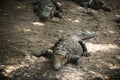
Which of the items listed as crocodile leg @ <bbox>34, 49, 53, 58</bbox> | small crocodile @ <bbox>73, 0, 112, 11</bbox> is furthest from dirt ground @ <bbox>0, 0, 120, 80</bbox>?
small crocodile @ <bbox>73, 0, 112, 11</bbox>

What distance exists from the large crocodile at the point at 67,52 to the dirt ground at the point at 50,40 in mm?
160

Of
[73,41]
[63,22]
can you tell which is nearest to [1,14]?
[63,22]

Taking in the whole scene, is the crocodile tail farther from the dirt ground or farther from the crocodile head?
the crocodile head

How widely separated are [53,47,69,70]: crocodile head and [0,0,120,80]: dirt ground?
14 cm

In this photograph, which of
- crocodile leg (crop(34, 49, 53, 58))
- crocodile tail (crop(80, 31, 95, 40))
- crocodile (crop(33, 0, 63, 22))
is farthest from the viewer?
crocodile (crop(33, 0, 63, 22))

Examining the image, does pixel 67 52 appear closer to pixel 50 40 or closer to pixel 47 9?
pixel 50 40

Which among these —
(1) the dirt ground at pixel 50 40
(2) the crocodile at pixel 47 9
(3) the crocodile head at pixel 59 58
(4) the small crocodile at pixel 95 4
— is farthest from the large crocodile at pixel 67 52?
(4) the small crocodile at pixel 95 4

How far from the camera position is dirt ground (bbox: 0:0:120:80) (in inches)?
211

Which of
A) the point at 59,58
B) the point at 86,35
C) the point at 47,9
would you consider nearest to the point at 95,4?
the point at 47,9

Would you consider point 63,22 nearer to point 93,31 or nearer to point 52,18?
point 52,18

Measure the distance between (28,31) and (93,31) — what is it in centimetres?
228

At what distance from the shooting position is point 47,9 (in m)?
9.02

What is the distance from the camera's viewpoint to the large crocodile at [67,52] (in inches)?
218

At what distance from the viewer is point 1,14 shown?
326 inches
